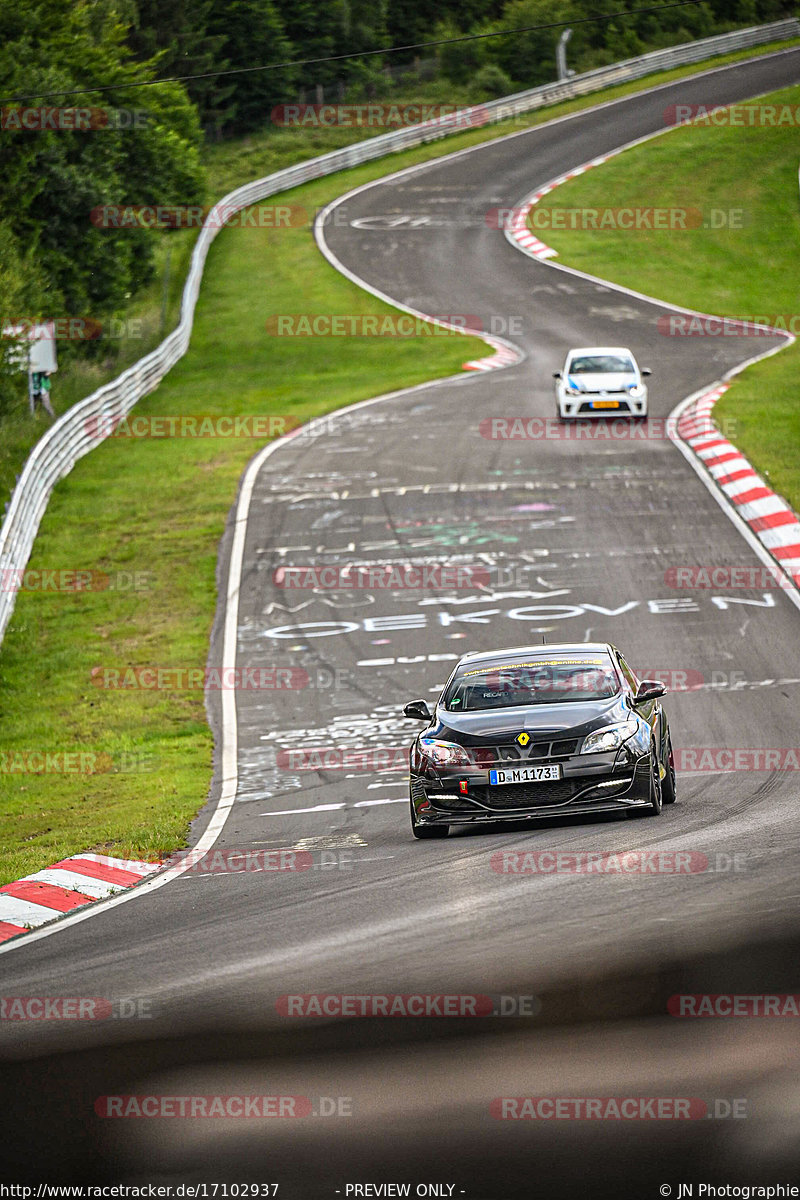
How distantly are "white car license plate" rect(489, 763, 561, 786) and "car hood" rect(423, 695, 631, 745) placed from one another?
10.1 inches

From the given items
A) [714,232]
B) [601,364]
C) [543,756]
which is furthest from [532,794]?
[714,232]

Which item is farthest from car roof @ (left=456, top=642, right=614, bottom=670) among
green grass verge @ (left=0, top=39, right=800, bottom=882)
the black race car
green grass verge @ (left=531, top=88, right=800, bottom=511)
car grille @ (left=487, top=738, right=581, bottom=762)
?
green grass verge @ (left=531, top=88, right=800, bottom=511)

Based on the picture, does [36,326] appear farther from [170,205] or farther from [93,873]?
[170,205]

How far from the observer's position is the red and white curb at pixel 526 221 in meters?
54.2

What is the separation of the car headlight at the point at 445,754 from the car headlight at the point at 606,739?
0.94m

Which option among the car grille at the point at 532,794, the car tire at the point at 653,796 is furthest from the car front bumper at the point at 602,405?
the car grille at the point at 532,794

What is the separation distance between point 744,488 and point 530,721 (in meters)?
15.5

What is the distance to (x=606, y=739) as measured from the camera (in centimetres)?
1170

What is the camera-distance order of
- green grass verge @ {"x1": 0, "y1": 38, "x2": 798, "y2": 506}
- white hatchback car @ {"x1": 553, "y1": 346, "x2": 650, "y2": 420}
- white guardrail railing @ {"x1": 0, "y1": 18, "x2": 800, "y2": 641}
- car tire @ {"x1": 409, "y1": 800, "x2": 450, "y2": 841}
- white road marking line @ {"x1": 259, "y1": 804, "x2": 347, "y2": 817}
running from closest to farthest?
car tire @ {"x1": 409, "y1": 800, "x2": 450, "y2": 841}, white road marking line @ {"x1": 259, "y1": 804, "x2": 347, "y2": 817}, white guardrail railing @ {"x1": 0, "y1": 18, "x2": 800, "y2": 641}, white hatchback car @ {"x1": 553, "y1": 346, "x2": 650, "y2": 420}, green grass verge @ {"x1": 0, "y1": 38, "x2": 798, "y2": 506}

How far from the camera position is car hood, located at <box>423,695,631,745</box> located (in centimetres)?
1180

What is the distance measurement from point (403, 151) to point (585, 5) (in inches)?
1096

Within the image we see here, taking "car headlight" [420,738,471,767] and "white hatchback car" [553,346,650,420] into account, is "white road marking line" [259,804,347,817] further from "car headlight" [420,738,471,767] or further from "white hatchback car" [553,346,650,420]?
"white hatchback car" [553,346,650,420]

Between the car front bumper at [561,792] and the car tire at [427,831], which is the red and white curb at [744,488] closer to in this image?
the car front bumper at [561,792]

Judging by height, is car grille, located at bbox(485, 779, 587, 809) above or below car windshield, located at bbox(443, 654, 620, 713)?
below
